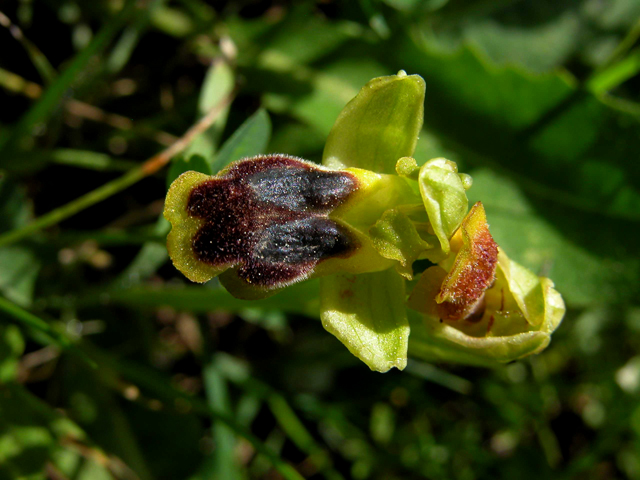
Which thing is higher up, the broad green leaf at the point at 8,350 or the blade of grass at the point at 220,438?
the broad green leaf at the point at 8,350

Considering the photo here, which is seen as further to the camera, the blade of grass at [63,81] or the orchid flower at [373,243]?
the blade of grass at [63,81]

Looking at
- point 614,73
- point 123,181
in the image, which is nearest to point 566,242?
point 614,73

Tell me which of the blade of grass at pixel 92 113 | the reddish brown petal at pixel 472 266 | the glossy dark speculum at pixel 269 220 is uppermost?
the glossy dark speculum at pixel 269 220

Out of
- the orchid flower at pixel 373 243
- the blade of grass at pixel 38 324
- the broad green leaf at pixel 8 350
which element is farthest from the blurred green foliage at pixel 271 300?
the orchid flower at pixel 373 243

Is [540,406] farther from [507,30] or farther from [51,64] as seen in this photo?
[51,64]

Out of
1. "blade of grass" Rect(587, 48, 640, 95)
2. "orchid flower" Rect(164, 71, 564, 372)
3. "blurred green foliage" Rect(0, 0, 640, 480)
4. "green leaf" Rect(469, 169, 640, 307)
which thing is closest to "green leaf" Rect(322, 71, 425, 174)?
"orchid flower" Rect(164, 71, 564, 372)

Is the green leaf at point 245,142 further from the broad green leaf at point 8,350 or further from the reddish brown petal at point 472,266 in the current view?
the broad green leaf at point 8,350
